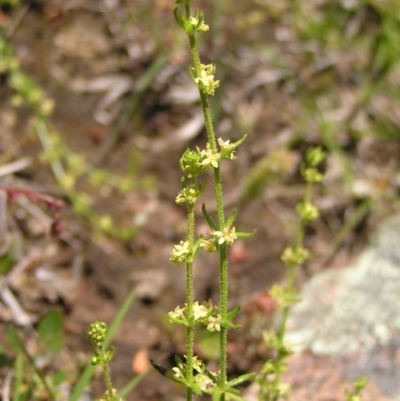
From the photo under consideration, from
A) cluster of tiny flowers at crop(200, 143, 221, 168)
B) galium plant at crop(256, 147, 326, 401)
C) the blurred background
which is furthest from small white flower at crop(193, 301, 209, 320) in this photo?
the blurred background

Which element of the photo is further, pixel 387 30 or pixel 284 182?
pixel 387 30

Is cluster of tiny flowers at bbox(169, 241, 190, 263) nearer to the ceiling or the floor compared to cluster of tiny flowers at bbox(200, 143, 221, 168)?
nearer to the floor

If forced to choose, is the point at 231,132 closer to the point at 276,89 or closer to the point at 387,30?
the point at 276,89

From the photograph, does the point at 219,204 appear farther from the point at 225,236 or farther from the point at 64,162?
the point at 64,162

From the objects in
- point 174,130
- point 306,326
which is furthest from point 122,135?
point 306,326

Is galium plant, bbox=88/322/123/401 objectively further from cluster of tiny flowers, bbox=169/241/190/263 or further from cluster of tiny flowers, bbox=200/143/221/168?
cluster of tiny flowers, bbox=200/143/221/168

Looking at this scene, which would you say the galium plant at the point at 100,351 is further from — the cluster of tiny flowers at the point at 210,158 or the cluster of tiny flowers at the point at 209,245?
A: the cluster of tiny flowers at the point at 210,158

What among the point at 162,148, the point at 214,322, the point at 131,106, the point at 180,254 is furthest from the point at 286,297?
the point at 131,106

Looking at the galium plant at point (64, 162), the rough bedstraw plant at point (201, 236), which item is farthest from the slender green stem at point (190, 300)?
the galium plant at point (64, 162)
